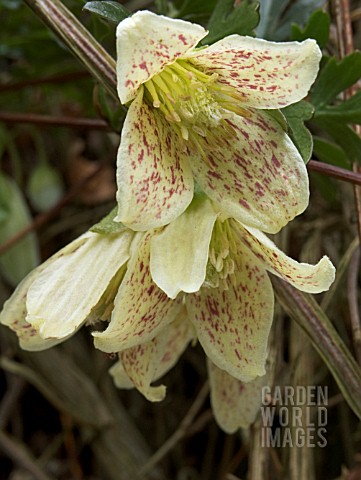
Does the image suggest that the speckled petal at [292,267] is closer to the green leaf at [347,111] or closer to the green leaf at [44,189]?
the green leaf at [347,111]

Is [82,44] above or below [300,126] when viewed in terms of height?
above

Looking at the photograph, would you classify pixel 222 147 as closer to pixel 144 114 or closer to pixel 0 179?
pixel 144 114

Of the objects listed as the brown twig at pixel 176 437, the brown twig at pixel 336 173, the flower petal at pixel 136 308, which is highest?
the flower petal at pixel 136 308

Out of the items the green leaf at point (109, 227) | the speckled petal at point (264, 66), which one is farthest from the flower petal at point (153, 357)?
the speckled petal at point (264, 66)

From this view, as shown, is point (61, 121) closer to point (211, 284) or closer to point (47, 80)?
point (47, 80)

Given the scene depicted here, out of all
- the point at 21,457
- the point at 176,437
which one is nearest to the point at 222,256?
the point at 176,437

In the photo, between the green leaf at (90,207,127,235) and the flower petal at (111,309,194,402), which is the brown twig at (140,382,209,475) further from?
the green leaf at (90,207,127,235)

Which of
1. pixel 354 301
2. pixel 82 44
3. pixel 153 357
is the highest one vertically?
pixel 82 44
